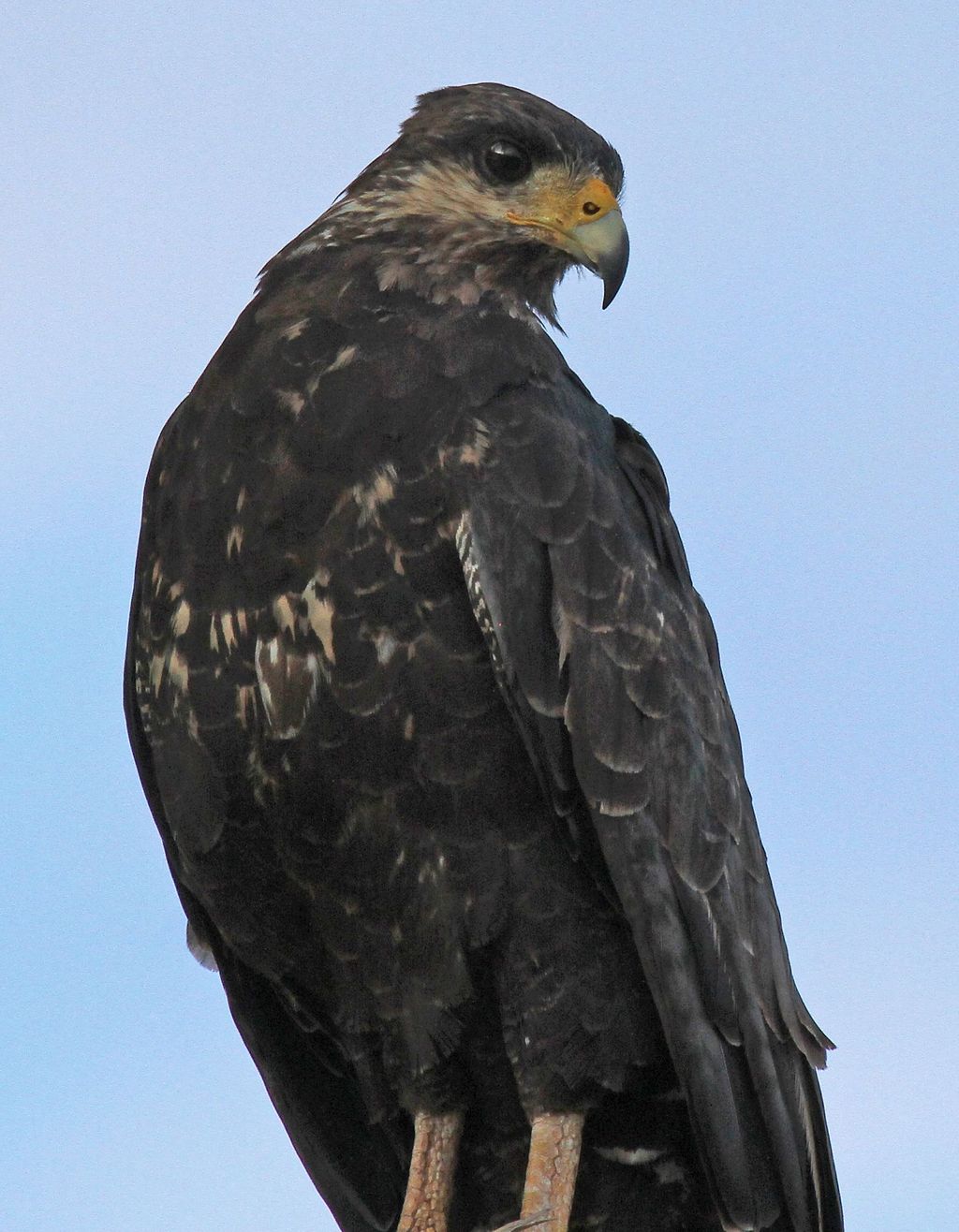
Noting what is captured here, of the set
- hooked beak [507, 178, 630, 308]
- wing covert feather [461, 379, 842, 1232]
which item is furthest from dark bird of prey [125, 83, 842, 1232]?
hooked beak [507, 178, 630, 308]

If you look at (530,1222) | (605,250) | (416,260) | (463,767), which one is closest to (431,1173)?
(530,1222)

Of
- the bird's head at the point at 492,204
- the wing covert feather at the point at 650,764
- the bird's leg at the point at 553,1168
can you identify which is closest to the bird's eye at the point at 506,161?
the bird's head at the point at 492,204

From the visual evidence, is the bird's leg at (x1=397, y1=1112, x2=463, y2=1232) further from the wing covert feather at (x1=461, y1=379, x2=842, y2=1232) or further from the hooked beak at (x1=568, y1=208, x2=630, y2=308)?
the hooked beak at (x1=568, y1=208, x2=630, y2=308)

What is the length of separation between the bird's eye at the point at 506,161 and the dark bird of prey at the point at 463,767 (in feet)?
1.22

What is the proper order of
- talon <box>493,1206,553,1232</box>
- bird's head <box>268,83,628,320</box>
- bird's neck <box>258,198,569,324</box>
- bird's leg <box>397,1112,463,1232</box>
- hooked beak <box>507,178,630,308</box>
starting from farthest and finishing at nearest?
hooked beak <box>507,178,630,308</box> < bird's head <box>268,83,628,320</box> < bird's neck <box>258,198,569,324</box> < bird's leg <box>397,1112,463,1232</box> < talon <box>493,1206,553,1232</box>

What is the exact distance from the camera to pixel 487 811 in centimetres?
527

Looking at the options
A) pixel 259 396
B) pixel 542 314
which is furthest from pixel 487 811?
pixel 542 314

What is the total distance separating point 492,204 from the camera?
240 inches

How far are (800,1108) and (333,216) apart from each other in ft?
9.73

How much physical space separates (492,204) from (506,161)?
0.49 feet

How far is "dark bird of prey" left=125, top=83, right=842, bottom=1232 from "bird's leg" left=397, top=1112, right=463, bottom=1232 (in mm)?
11

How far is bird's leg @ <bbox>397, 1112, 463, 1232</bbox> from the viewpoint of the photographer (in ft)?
18.6

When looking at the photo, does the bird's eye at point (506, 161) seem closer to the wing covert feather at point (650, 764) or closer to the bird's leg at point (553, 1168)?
the wing covert feather at point (650, 764)

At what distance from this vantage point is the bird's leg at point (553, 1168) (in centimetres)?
542
